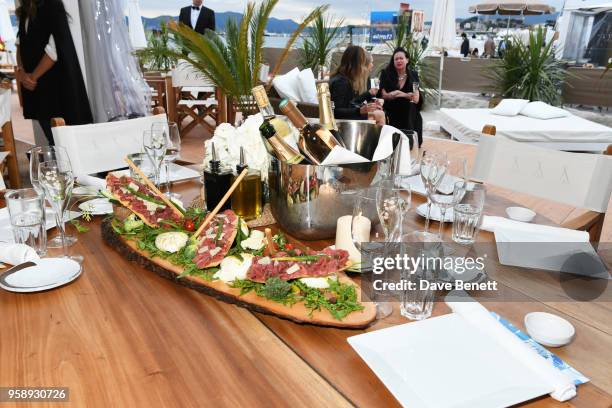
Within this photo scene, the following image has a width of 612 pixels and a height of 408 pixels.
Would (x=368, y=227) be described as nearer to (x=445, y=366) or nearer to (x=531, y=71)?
(x=445, y=366)

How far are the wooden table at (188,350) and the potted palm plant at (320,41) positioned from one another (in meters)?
7.21

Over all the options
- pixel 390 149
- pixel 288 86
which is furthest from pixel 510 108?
pixel 390 149

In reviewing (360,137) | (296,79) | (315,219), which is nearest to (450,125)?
(296,79)

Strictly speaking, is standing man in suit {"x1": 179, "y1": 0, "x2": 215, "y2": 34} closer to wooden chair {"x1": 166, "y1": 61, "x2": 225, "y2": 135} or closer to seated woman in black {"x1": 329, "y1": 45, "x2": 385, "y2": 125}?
wooden chair {"x1": 166, "y1": 61, "x2": 225, "y2": 135}

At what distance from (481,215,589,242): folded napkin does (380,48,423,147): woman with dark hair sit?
12.6 ft

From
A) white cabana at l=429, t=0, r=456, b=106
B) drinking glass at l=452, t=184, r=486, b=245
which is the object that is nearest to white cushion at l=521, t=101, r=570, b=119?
white cabana at l=429, t=0, r=456, b=106

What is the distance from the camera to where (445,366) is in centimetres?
73

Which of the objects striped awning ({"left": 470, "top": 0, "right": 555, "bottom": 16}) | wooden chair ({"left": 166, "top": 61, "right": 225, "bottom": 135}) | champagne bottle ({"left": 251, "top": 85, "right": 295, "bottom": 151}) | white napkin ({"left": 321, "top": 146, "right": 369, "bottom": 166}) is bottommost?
wooden chair ({"left": 166, "top": 61, "right": 225, "bottom": 135})

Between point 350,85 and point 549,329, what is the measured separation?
411 cm

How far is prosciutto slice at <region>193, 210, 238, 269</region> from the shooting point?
94 centimetres

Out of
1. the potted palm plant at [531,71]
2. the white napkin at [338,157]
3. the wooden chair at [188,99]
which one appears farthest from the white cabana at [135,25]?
the white napkin at [338,157]

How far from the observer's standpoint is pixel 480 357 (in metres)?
0.75

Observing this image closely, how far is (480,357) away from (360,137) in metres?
0.79

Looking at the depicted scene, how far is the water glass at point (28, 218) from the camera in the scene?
1.07m
